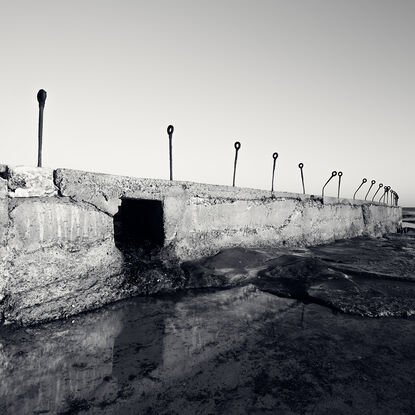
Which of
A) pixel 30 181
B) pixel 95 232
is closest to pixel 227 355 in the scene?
pixel 95 232

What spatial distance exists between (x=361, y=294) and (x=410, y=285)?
2.13 ft

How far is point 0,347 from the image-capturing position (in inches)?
55.5

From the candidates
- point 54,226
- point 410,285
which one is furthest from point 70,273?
point 410,285

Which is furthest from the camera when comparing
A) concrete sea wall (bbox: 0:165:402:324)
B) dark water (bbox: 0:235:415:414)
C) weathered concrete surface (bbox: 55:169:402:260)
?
weathered concrete surface (bbox: 55:169:402:260)

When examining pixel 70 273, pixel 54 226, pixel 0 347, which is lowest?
pixel 0 347

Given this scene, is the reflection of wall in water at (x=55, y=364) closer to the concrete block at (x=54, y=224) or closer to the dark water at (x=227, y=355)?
the dark water at (x=227, y=355)

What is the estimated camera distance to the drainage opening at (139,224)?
8.25ft

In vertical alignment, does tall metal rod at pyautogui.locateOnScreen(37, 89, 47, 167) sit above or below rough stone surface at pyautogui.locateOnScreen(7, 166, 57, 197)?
above

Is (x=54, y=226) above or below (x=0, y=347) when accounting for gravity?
above

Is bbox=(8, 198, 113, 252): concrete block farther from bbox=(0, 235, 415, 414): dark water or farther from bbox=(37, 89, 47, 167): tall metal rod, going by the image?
bbox=(0, 235, 415, 414): dark water

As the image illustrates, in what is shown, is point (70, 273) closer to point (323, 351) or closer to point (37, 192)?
point (37, 192)

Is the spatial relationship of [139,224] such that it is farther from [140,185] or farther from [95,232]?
[95,232]

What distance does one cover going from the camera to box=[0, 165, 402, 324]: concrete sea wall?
1.79m

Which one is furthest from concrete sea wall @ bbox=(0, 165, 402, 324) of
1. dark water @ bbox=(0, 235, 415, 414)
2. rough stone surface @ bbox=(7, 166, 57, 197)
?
dark water @ bbox=(0, 235, 415, 414)
